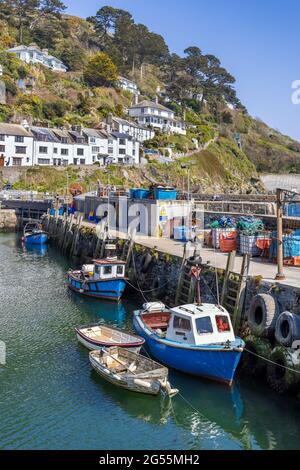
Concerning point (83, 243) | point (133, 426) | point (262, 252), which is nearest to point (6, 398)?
point (133, 426)

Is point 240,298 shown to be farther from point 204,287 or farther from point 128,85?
point 128,85

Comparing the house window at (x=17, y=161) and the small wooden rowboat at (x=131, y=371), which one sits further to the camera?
the house window at (x=17, y=161)

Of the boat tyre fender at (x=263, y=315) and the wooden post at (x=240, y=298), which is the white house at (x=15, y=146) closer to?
the wooden post at (x=240, y=298)

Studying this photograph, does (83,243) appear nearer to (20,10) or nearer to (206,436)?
(206,436)

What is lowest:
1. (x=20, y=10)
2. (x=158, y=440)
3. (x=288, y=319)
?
(x=158, y=440)

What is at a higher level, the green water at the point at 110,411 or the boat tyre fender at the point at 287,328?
the boat tyre fender at the point at 287,328

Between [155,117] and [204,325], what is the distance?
11378cm

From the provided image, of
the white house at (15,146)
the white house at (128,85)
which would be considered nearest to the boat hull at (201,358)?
the white house at (15,146)

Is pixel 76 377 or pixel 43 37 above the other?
pixel 43 37

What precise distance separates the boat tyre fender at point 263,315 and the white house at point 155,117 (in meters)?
110

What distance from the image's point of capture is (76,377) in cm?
2023

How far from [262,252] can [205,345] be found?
13566 millimetres

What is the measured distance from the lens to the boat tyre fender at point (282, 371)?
17781 millimetres
